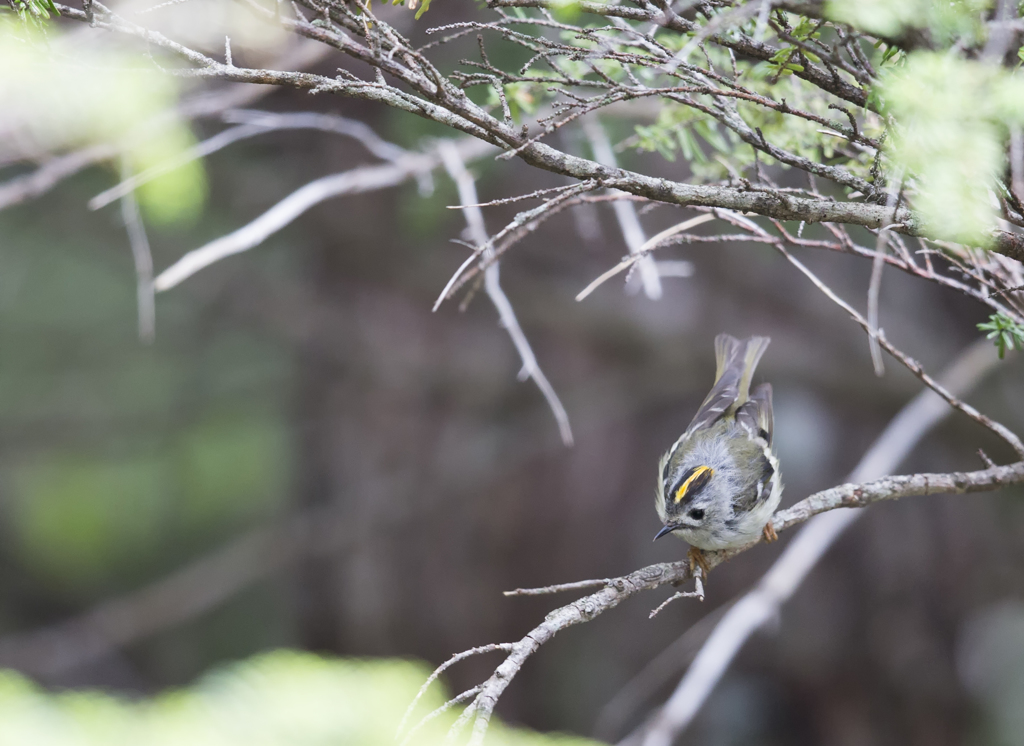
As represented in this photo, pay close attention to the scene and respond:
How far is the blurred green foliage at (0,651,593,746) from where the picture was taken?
1407mm

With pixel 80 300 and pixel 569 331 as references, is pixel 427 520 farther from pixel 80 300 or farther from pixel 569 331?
pixel 80 300

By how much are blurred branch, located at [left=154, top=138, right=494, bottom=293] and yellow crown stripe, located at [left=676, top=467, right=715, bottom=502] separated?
1466 mm

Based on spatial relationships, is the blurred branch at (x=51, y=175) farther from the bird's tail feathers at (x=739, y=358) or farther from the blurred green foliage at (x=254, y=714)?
the bird's tail feathers at (x=739, y=358)

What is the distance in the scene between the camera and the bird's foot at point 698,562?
177cm

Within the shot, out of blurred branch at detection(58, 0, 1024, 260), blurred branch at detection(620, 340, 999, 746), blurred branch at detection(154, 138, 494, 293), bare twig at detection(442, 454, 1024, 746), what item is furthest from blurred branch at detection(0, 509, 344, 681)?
blurred branch at detection(58, 0, 1024, 260)

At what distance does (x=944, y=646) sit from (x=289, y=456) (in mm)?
4658

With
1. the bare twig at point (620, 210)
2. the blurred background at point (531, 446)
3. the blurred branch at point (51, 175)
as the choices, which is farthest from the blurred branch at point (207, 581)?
the bare twig at point (620, 210)

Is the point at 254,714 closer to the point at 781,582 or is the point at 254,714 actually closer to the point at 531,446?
the point at 781,582

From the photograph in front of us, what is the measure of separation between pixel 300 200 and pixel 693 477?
1563 millimetres

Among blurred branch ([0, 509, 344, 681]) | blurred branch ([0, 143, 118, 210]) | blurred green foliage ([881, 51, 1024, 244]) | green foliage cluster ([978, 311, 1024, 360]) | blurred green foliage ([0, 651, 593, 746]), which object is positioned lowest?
blurred branch ([0, 509, 344, 681])

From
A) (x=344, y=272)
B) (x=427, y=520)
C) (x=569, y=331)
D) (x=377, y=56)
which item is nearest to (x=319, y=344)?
(x=344, y=272)

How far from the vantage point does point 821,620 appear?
4.88m

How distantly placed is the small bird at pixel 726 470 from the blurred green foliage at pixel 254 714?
836 mm

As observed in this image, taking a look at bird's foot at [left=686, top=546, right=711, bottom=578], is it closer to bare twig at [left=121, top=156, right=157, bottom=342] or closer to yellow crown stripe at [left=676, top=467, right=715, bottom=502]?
yellow crown stripe at [left=676, top=467, right=715, bottom=502]
